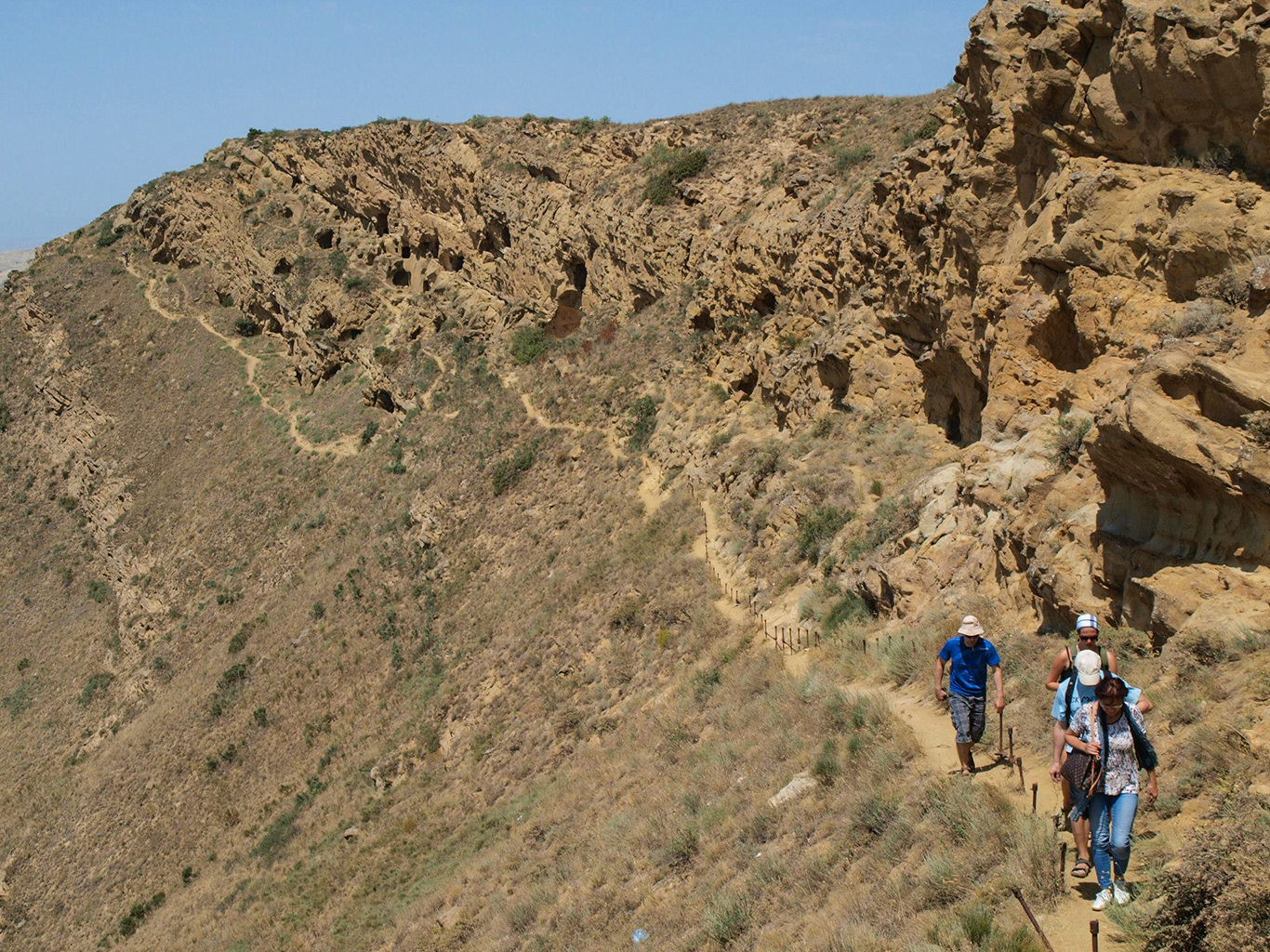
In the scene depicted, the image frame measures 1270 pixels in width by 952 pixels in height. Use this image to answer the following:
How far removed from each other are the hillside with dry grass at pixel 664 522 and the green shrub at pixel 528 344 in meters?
0.31

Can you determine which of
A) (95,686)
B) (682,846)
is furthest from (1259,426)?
(95,686)

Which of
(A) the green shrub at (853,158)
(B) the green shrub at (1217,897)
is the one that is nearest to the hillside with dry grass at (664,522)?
(B) the green shrub at (1217,897)

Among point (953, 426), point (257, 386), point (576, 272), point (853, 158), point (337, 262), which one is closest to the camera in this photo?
point (953, 426)

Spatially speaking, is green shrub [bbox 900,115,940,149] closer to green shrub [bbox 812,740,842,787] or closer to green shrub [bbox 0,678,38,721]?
green shrub [bbox 812,740,842,787]

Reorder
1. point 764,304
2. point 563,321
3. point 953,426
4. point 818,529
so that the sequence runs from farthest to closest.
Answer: point 563,321 → point 764,304 → point 953,426 → point 818,529

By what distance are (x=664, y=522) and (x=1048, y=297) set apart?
10320mm

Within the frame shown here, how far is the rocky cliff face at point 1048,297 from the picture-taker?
7156mm

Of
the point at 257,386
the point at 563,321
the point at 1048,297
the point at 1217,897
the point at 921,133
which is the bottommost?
the point at 1217,897

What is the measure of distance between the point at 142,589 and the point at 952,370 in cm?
3031

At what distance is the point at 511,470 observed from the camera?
2658 cm

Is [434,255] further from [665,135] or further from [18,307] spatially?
[18,307]

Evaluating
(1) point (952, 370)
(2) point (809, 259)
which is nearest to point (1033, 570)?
(1) point (952, 370)

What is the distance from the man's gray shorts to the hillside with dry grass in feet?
0.98

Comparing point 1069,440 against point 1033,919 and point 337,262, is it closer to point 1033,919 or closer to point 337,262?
point 1033,919
